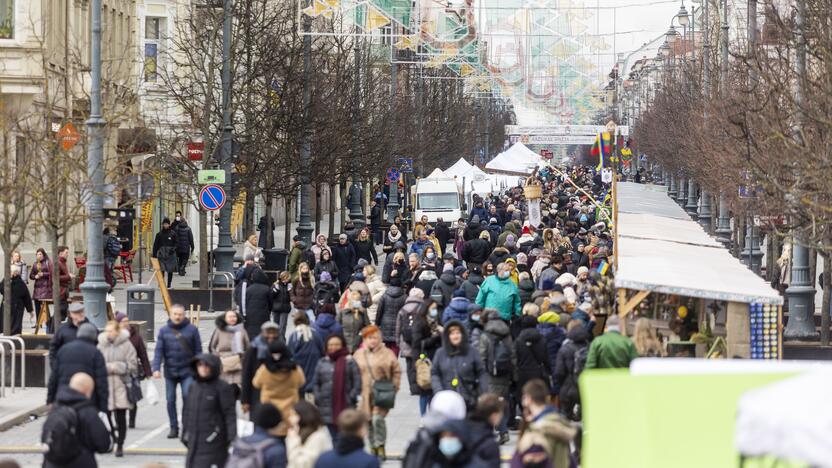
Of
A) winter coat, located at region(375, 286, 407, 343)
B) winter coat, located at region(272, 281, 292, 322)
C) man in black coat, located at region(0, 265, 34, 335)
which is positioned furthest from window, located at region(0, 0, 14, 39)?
winter coat, located at region(375, 286, 407, 343)

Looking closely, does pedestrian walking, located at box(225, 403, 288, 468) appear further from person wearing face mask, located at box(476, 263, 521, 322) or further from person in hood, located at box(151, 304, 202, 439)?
person wearing face mask, located at box(476, 263, 521, 322)

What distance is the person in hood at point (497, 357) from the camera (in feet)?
59.6

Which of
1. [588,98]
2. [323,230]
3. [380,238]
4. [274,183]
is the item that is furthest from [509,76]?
[274,183]

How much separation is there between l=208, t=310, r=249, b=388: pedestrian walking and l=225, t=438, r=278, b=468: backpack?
21.1 feet

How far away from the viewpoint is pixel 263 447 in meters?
11.7

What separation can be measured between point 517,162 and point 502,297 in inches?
2194

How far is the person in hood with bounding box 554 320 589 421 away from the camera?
17.8 m

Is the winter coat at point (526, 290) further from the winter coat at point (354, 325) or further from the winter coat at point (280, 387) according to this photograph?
the winter coat at point (280, 387)

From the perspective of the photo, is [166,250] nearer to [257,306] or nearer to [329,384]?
[257,306]

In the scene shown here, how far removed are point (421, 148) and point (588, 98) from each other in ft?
137

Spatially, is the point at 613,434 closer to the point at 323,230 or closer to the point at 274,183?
the point at 274,183

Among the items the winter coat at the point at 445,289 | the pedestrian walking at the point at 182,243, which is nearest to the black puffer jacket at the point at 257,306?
the winter coat at the point at 445,289

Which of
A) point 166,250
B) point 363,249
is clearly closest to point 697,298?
point 363,249

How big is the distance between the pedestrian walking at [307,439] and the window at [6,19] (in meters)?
25.8
